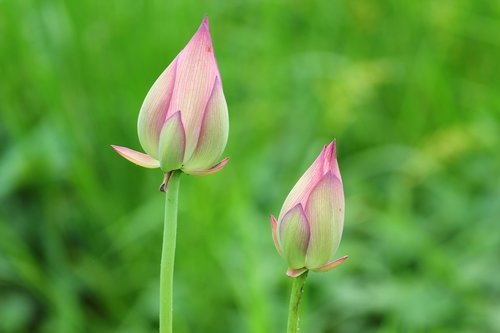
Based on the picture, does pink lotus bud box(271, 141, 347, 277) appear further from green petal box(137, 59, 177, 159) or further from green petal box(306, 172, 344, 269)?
green petal box(137, 59, 177, 159)

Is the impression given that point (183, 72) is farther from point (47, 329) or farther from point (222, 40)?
point (222, 40)

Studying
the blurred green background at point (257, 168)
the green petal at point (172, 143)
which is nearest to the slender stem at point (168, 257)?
the green petal at point (172, 143)

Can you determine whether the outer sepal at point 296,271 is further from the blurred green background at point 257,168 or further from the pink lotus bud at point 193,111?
the blurred green background at point 257,168

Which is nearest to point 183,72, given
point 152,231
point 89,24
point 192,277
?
point 192,277

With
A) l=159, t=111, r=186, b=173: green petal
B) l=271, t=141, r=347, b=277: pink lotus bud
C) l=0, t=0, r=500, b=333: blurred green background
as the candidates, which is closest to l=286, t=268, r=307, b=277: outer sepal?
l=271, t=141, r=347, b=277: pink lotus bud

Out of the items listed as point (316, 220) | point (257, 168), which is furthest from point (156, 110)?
point (257, 168)

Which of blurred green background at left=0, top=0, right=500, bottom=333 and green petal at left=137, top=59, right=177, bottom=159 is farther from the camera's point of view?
blurred green background at left=0, top=0, right=500, bottom=333
